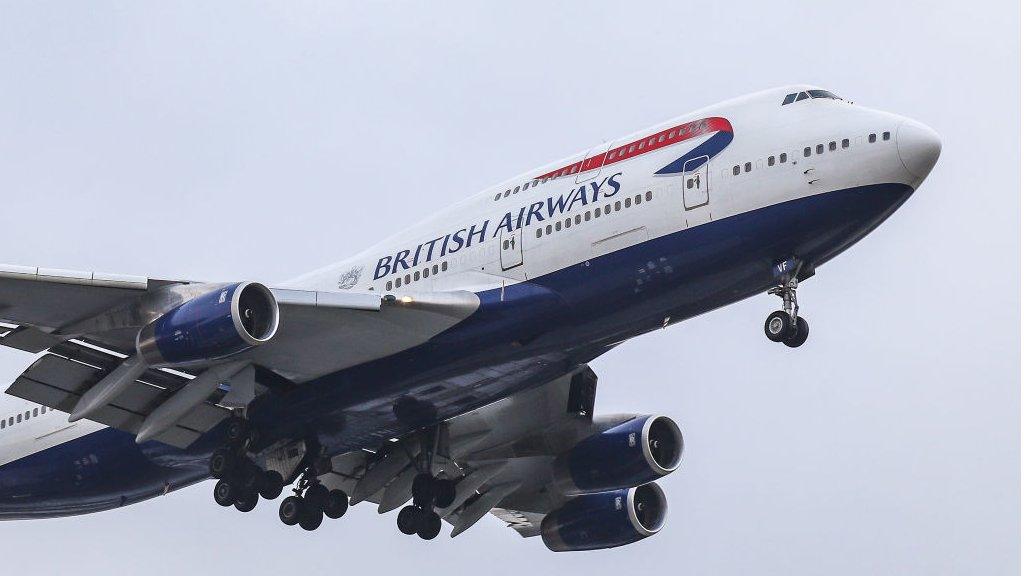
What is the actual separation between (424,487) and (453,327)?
6243 mm

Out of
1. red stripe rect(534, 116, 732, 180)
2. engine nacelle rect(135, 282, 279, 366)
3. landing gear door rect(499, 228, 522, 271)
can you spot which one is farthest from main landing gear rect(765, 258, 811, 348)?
engine nacelle rect(135, 282, 279, 366)

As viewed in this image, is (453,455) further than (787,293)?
Yes

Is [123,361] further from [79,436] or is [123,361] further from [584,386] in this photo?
[584,386]

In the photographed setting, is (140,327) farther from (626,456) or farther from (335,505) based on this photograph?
(626,456)

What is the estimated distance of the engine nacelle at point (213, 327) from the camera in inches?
1131

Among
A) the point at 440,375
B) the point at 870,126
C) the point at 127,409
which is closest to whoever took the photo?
the point at 870,126

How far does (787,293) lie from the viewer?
1163 inches

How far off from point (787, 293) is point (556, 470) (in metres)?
9.29

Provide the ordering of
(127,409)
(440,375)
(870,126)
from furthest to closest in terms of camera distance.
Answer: (127,409), (440,375), (870,126)

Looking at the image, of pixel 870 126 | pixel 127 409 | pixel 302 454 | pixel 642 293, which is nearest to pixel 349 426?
pixel 302 454

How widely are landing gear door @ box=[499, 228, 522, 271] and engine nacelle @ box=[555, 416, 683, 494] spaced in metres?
6.93

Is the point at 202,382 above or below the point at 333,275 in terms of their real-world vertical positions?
below

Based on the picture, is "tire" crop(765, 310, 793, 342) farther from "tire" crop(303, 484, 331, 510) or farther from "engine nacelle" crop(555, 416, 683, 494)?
"tire" crop(303, 484, 331, 510)

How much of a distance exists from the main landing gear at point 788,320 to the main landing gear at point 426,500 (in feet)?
Result: 29.3
